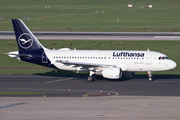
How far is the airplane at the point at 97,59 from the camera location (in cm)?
4222

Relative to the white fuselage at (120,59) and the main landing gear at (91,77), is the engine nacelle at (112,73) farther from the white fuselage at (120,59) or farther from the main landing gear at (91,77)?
the main landing gear at (91,77)

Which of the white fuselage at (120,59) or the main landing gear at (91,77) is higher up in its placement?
the white fuselage at (120,59)

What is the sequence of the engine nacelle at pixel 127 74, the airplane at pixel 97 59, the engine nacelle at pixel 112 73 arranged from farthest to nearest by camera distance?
the engine nacelle at pixel 127 74 → the airplane at pixel 97 59 → the engine nacelle at pixel 112 73

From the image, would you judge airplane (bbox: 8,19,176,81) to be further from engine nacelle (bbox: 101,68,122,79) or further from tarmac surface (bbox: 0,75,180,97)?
tarmac surface (bbox: 0,75,180,97)

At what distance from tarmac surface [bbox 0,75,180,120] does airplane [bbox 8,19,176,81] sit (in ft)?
5.90

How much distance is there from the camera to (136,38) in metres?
74.8

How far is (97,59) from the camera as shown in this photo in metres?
43.3

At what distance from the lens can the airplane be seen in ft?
139
